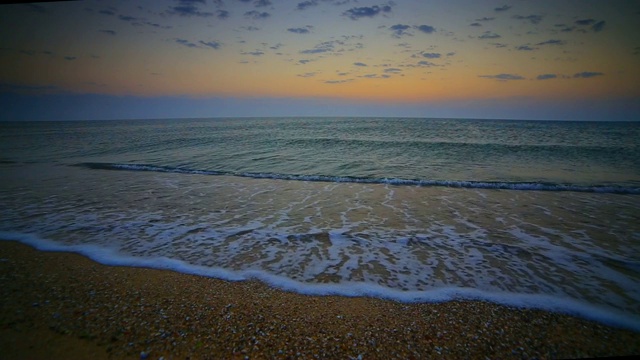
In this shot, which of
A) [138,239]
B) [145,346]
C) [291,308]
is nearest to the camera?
[145,346]

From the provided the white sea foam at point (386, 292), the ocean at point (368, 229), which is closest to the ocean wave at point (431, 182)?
the ocean at point (368, 229)

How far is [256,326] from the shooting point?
2.74 meters

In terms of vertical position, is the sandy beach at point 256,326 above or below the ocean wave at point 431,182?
below

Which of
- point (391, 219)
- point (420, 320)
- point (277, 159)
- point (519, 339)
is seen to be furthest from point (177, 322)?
point (277, 159)

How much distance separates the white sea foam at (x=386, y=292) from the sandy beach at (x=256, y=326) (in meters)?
0.13

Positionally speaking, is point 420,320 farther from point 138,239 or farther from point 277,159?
point 277,159

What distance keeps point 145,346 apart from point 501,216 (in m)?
7.46

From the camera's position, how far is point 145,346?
8.08ft

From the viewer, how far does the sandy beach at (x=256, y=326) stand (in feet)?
8.03

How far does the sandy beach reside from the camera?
2.45m

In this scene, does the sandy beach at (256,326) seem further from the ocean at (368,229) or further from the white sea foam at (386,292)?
the ocean at (368,229)

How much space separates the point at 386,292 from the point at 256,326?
1723 millimetres

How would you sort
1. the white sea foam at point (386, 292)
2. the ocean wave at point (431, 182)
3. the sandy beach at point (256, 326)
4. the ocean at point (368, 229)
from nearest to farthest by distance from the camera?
the sandy beach at point (256, 326)
the white sea foam at point (386, 292)
the ocean at point (368, 229)
the ocean wave at point (431, 182)

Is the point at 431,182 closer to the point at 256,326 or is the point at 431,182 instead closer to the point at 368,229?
the point at 368,229
